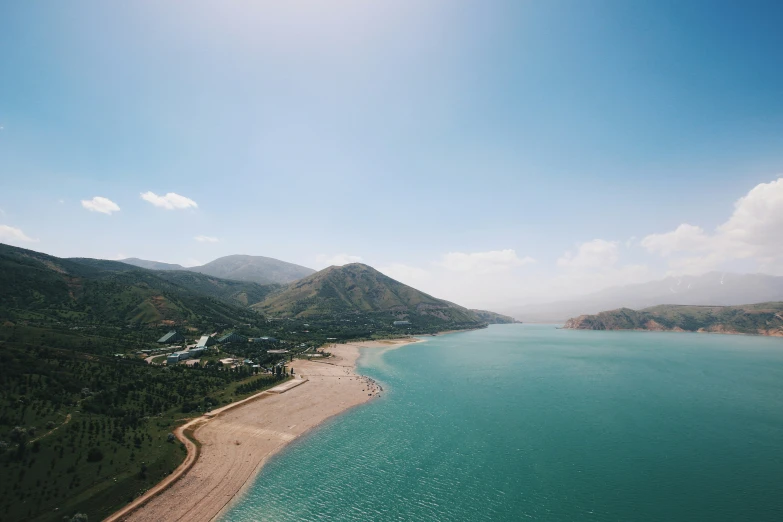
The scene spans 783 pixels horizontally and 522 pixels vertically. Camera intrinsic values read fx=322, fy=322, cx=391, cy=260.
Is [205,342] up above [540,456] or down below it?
above

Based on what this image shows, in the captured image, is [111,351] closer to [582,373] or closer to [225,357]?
[225,357]

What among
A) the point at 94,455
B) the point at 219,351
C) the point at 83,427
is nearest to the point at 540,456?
the point at 94,455

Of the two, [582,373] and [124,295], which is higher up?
[124,295]

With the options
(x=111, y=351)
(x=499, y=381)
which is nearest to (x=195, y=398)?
(x=111, y=351)

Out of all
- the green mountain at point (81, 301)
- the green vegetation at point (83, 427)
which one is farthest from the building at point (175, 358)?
the green mountain at point (81, 301)

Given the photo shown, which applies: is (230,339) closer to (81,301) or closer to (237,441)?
(237,441)

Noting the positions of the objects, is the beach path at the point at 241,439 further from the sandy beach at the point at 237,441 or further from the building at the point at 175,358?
the building at the point at 175,358
